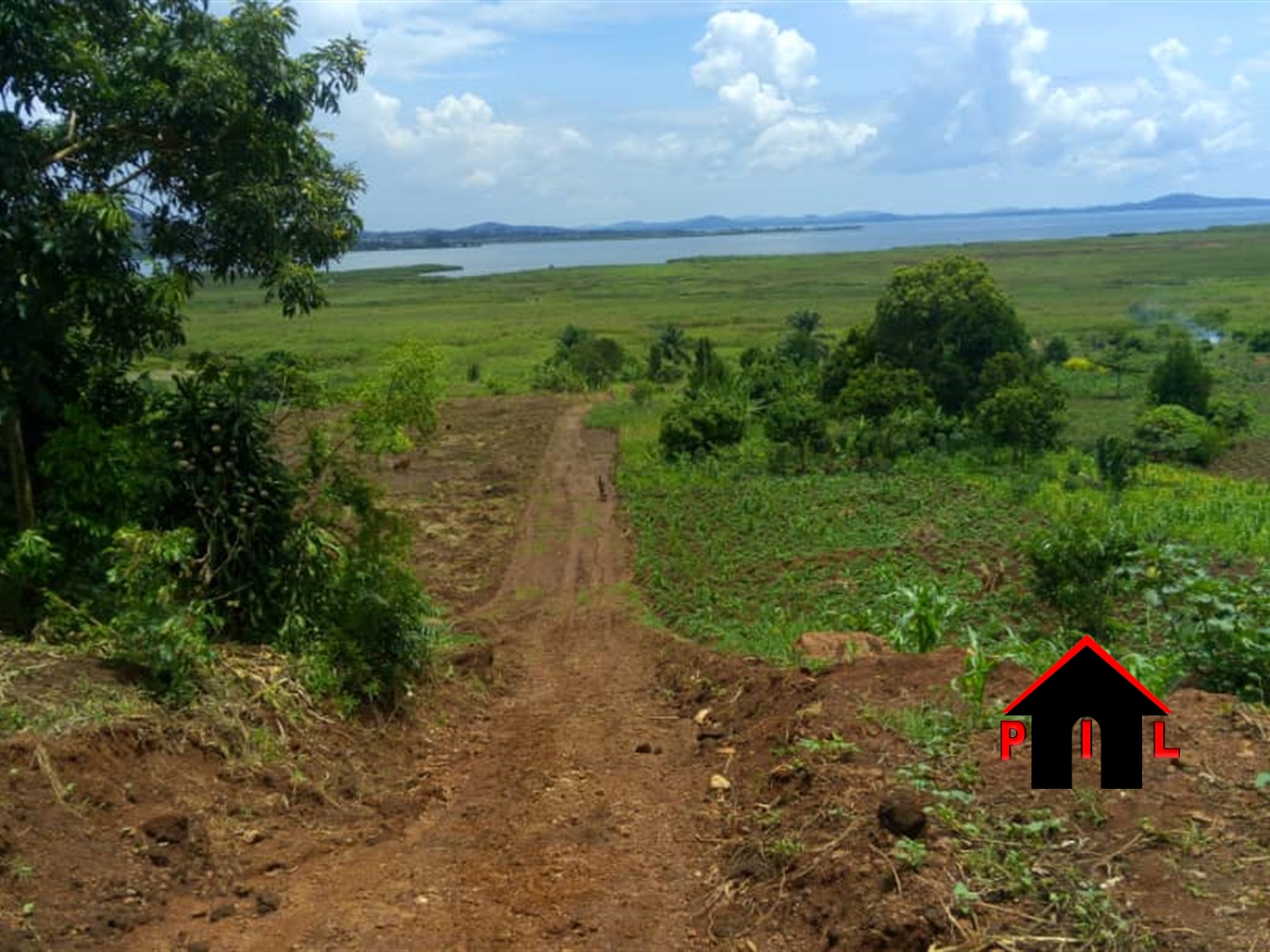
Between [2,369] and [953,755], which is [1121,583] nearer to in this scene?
[953,755]

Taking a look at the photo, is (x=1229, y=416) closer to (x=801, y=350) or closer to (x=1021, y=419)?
(x=1021, y=419)

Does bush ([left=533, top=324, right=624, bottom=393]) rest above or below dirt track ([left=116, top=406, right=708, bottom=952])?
above

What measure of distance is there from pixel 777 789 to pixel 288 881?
2.62 metres

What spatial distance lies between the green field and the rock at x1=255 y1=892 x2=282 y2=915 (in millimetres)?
23884

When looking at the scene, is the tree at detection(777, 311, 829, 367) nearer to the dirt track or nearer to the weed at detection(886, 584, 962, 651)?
the weed at detection(886, 584, 962, 651)

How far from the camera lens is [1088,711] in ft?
14.2

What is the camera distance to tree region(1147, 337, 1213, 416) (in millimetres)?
25750

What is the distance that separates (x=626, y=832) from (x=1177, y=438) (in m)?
20.5

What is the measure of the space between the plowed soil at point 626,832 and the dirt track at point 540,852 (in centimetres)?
2

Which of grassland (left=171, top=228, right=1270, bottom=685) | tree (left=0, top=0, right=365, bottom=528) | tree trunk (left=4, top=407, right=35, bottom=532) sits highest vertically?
tree (left=0, top=0, right=365, bottom=528)

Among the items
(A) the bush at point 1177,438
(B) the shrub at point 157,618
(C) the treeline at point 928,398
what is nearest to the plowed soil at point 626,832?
(B) the shrub at point 157,618

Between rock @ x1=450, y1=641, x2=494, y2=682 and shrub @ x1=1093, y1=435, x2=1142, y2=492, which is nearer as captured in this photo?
rock @ x1=450, y1=641, x2=494, y2=682

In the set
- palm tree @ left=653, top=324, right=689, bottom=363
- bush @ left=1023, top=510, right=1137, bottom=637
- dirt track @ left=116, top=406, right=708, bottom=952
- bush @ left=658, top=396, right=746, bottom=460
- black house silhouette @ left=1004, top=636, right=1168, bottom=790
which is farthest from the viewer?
palm tree @ left=653, top=324, right=689, bottom=363

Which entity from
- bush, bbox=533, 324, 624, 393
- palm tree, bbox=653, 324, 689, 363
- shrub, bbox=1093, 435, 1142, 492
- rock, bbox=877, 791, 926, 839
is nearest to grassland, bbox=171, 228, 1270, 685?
shrub, bbox=1093, 435, 1142, 492
